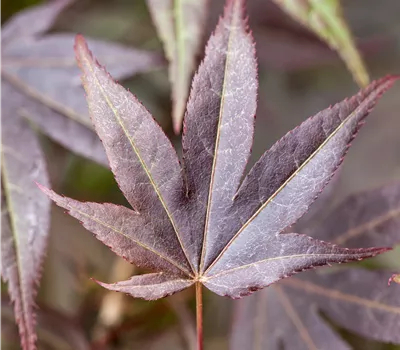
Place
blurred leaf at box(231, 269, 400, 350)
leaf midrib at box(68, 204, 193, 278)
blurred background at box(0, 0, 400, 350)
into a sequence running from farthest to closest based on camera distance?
1. blurred background at box(0, 0, 400, 350)
2. blurred leaf at box(231, 269, 400, 350)
3. leaf midrib at box(68, 204, 193, 278)

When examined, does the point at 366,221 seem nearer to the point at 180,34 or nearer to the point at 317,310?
the point at 317,310

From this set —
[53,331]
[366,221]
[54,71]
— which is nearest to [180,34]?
[54,71]

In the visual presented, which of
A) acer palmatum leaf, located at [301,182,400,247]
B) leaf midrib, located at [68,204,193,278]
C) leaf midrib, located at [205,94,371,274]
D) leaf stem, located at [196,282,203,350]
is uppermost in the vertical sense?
acer palmatum leaf, located at [301,182,400,247]

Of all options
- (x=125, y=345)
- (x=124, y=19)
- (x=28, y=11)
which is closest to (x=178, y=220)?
(x=28, y=11)

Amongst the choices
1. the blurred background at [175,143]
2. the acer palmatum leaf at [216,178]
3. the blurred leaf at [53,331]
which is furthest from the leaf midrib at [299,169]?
the blurred leaf at [53,331]

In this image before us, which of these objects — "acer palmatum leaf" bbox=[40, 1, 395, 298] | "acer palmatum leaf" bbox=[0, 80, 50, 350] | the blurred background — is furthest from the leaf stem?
the blurred background

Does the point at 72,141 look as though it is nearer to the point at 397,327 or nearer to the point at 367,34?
the point at 397,327

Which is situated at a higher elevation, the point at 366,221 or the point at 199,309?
the point at 366,221

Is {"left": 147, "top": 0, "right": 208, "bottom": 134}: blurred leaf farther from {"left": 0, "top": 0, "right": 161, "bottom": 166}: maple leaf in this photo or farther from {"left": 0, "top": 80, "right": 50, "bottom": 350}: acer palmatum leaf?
{"left": 0, "top": 80, "right": 50, "bottom": 350}: acer palmatum leaf
